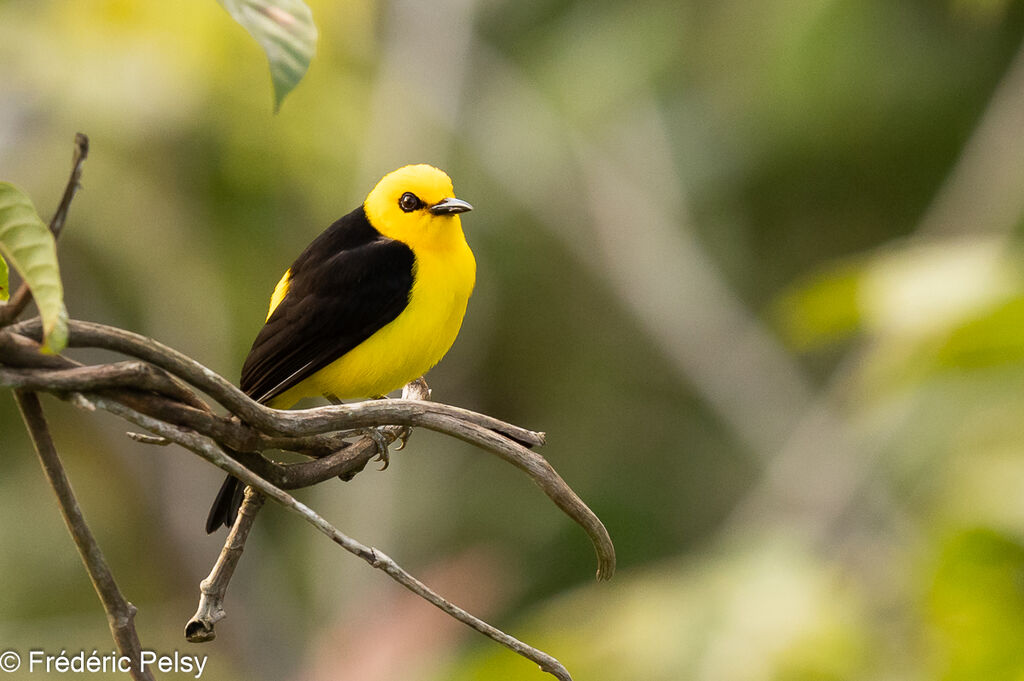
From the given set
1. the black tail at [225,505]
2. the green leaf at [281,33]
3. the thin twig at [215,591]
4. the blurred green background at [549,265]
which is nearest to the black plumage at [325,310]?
the black tail at [225,505]

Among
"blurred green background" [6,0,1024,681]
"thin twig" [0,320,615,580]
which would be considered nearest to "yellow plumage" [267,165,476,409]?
"thin twig" [0,320,615,580]

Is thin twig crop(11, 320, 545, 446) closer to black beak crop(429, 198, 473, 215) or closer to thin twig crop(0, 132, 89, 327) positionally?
thin twig crop(0, 132, 89, 327)

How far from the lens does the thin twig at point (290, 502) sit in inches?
58.0

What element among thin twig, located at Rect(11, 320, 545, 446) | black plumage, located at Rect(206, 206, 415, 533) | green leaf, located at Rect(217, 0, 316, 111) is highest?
black plumage, located at Rect(206, 206, 415, 533)

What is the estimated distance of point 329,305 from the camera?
3.03 metres

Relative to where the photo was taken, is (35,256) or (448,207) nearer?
(35,256)

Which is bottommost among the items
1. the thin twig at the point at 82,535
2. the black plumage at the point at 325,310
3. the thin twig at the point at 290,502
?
the thin twig at the point at 82,535

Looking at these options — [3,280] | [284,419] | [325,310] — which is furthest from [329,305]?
[284,419]

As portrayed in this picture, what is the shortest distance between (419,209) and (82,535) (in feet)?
7.00

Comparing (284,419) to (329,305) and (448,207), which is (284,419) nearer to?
(329,305)

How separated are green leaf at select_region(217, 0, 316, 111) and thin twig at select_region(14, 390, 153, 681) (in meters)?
0.49

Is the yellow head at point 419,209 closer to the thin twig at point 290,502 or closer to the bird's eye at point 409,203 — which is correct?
the bird's eye at point 409,203

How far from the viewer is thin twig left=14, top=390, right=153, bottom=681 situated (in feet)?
4.57

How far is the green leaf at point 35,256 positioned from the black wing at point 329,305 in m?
1.48
